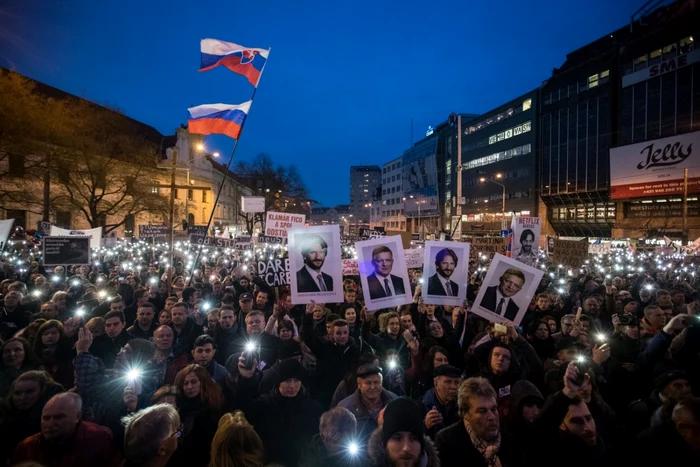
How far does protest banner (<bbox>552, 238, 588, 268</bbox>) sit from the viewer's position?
37.1 feet

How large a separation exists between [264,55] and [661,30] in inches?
1785

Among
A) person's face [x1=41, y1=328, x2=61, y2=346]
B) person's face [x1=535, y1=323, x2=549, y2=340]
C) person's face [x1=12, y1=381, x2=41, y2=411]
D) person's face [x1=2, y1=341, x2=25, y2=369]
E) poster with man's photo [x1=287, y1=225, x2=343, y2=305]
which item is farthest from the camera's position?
poster with man's photo [x1=287, y1=225, x2=343, y2=305]

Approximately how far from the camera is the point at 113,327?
5629 mm

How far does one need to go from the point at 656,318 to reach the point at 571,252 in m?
6.70

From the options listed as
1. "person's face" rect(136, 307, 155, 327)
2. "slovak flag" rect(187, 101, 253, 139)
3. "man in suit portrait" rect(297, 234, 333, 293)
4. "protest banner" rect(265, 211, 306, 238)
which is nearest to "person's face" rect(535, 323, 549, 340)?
"man in suit portrait" rect(297, 234, 333, 293)

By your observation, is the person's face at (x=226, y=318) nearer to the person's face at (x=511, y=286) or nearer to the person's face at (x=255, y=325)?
the person's face at (x=255, y=325)

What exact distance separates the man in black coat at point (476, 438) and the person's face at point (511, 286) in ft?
9.41

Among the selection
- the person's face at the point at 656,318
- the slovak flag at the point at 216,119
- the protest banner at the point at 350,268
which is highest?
the slovak flag at the point at 216,119

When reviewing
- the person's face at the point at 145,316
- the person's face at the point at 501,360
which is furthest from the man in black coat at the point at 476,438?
the person's face at the point at 145,316

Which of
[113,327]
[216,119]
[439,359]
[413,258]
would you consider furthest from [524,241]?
[113,327]

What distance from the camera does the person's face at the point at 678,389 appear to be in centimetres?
347

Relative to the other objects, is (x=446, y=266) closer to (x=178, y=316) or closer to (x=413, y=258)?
(x=178, y=316)

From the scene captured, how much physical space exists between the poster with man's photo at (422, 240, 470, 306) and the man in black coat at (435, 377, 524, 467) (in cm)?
347

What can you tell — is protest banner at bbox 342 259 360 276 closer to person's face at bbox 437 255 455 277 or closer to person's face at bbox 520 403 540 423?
person's face at bbox 437 255 455 277
